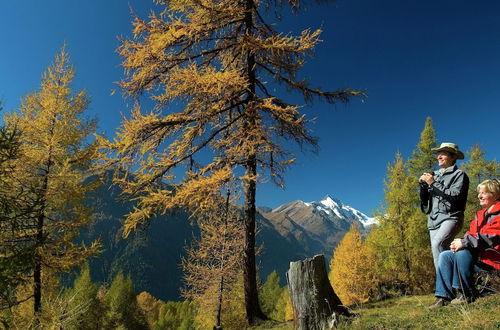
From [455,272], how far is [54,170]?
12.3 meters

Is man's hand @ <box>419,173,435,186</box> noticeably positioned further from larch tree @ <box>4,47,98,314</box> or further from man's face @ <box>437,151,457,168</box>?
larch tree @ <box>4,47,98,314</box>

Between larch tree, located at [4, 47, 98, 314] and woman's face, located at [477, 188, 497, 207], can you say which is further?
larch tree, located at [4, 47, 98, 314]

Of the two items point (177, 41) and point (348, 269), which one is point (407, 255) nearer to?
point (348, 269)

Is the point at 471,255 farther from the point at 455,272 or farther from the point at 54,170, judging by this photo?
the point at 54,170

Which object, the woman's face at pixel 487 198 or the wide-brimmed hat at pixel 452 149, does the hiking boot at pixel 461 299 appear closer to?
the woman's face at pixel 487 198

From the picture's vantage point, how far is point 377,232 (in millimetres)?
18562

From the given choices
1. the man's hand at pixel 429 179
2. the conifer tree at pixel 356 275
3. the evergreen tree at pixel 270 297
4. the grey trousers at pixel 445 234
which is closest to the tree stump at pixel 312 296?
the grey trousers at pixel 445 234

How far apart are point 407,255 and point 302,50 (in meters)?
13.3

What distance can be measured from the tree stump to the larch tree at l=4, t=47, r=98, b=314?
8901 mm

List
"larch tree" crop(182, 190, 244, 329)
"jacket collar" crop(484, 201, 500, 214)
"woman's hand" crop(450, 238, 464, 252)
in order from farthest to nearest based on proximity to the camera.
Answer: "larch tree" crop(182, 190, 244, 329) → "jacket collar" crop(484, 201, 500, 214) → "woman's hand" crop(450, 238, 464, 252)

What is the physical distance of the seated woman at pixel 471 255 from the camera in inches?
150

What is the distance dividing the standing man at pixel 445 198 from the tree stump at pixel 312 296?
162 centimetres

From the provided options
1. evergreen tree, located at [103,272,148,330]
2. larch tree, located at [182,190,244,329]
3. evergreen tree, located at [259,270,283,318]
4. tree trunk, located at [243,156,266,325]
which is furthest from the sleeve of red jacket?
evergreen tree, located at [259,270,283,318]

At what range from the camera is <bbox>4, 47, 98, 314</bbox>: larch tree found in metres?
10.9
